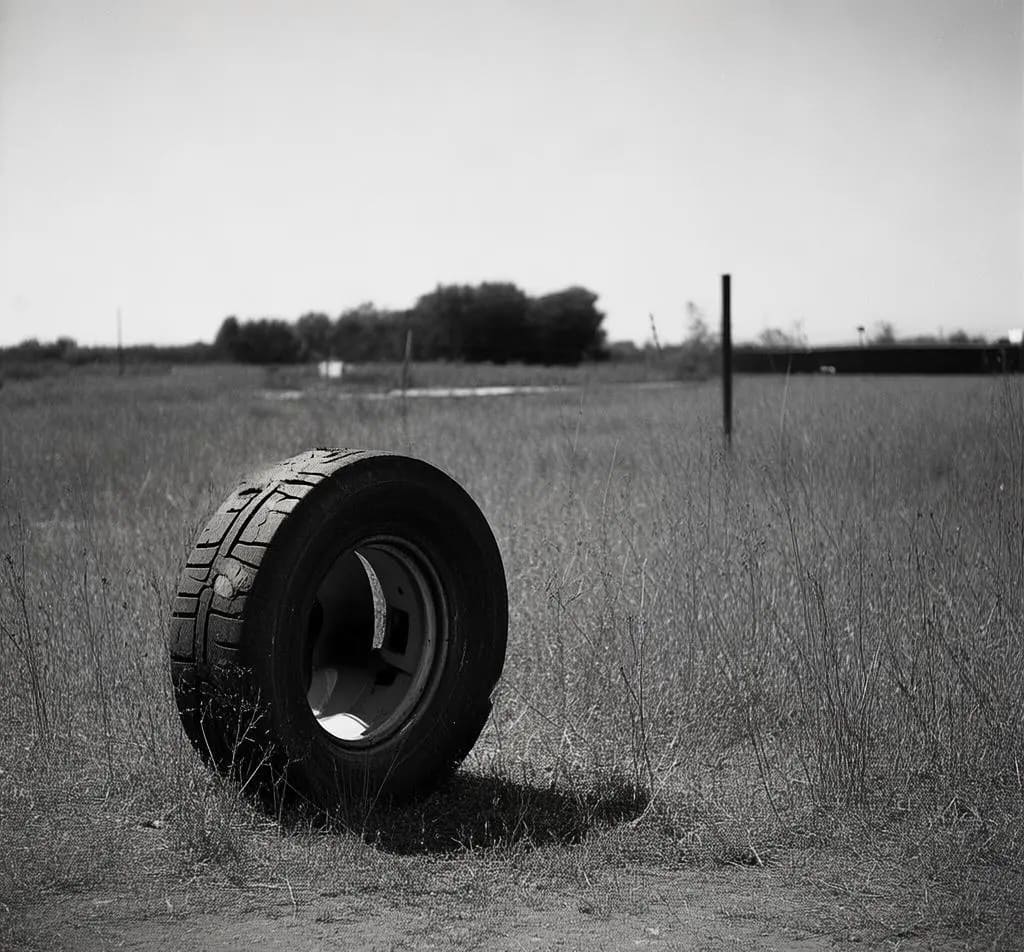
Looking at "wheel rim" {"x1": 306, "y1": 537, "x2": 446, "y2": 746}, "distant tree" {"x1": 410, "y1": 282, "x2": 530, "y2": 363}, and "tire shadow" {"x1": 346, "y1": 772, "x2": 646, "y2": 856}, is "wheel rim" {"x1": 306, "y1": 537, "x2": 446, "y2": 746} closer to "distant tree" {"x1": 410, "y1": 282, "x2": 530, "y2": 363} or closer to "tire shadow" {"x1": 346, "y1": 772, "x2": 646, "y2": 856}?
"tire shadow" {"x1": 346, "y1": 772, "x2": 646, "y2": 856}

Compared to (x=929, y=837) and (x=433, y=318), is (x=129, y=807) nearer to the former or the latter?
(x=929, y=837)

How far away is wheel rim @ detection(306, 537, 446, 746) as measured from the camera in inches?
150

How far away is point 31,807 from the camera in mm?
3605

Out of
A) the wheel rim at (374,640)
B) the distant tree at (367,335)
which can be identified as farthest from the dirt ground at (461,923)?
the distant tree at (367,335)

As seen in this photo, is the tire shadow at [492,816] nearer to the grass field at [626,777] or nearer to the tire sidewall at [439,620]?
the grass field at [626,777]

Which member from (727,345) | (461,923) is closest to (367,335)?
(727,345)

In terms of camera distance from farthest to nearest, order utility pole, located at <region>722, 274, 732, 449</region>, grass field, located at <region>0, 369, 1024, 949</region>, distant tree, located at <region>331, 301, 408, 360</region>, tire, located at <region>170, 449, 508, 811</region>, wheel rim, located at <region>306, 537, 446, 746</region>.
Answer: distant tree, located at <region>331, 301, 408, 360</region> → utility pole, located at <region>722, 274, 732, 449</region> → wheel rim, located at <region>306, 537, 446, 746</region> → tire, located at <region>170, 449, 508, 811</region> → grass field, located at <region>0, 369, 1024, 949</region>

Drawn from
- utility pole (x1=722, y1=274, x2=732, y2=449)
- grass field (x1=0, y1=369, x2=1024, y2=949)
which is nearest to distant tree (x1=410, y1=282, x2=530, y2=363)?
utility pole (x1=722, y1=274, x2=732, y2=449)

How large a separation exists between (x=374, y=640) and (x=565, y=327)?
65.8 metres

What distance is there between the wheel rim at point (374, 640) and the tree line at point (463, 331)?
192ft

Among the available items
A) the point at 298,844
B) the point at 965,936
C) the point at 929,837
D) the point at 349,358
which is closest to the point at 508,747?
the point at 298,844

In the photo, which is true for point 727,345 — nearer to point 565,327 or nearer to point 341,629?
point 341,629

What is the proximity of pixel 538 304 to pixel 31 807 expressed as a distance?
65497 mm

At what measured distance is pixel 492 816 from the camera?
363cm
